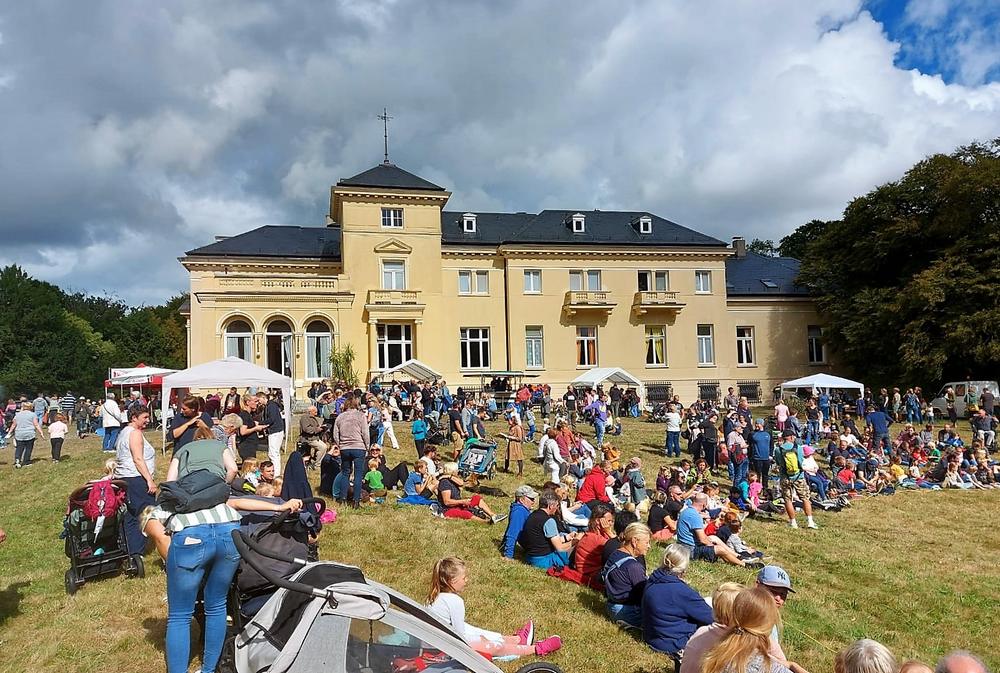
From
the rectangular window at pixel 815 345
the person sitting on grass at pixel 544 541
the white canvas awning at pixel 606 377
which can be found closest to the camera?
the person sitting on grass at pixel 544 541

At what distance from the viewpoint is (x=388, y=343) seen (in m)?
33.7

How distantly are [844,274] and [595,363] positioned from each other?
14.6 meters

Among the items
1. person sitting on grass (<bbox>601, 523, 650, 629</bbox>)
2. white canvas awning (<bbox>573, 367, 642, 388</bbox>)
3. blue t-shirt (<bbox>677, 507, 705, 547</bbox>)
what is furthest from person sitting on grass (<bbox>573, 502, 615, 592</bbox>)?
white canvas awning (<bbox>573, 367, 642, 388</bbox>)

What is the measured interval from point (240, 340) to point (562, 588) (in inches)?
1059

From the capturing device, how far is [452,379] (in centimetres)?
3406

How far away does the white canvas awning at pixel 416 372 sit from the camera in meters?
28.4

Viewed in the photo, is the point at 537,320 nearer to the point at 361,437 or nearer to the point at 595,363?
the point at 595,363

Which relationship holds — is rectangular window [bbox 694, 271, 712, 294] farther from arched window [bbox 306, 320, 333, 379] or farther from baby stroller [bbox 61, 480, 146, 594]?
baby stroller [bbox 61, 480, 146, 594]

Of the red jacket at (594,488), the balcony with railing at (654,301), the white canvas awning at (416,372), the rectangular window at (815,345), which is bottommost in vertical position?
the red jacket at (594,488)

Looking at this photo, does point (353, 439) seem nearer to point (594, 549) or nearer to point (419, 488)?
point (419, 488)

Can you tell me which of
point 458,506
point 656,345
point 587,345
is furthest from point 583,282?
point 458,506

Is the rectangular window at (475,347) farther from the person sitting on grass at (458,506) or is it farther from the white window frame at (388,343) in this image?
the person sitting on grass at (458,506)

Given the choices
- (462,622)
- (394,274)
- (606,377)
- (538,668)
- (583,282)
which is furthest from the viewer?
(583,282)

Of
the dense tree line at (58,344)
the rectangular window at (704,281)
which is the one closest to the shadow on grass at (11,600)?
the rectangular window at (704,281)
